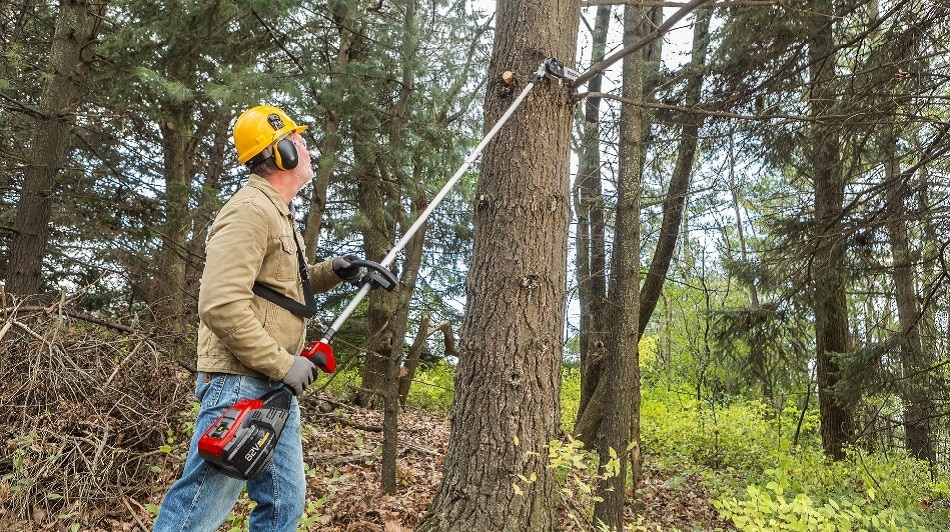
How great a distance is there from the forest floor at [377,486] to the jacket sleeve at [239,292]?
1757mm

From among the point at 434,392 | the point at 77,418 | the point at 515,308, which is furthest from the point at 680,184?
the point at 77,418

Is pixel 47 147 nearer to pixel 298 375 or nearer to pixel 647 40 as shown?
pixel 298 375

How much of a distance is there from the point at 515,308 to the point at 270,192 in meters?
1.46

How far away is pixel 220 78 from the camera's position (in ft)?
21.7

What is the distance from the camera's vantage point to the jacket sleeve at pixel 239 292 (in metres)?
2.48

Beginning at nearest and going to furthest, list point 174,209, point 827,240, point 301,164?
1. point 301,164
2. point 827,240
3. point 174,209

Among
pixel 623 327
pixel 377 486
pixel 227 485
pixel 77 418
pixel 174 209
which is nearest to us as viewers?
pixel 227 485

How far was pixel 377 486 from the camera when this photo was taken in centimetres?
582

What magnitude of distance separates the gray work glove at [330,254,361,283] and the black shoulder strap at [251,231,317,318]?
284 mm

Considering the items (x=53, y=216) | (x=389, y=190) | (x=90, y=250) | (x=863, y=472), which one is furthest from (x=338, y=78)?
(x=863, y=472)

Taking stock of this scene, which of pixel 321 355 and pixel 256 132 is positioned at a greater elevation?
pixel 256 132

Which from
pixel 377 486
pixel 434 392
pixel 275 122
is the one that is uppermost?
pixel 275 122

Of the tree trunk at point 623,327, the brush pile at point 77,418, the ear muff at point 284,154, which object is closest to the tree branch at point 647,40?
the ear muff at point 284,154

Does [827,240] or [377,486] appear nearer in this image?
[377,486]
